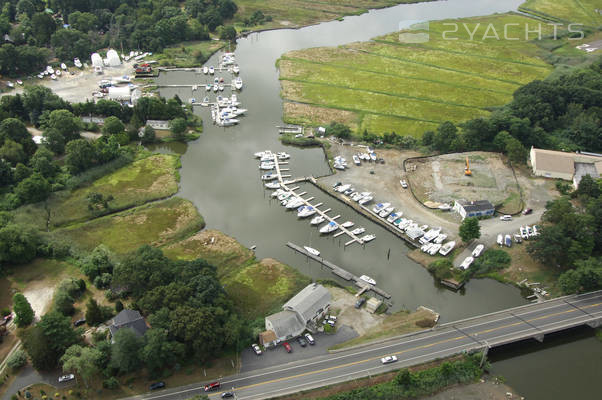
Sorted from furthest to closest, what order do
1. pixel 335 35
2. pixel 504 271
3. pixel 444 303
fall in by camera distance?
1. pixel 335 35
2. pixel 504 271
3. pixel 444 303

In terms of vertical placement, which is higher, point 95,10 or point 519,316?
point 95,10

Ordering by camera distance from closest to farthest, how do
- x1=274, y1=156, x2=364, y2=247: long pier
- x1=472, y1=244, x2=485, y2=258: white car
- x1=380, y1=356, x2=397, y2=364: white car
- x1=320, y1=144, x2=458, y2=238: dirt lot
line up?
x1=380, y1=356, x2=397, y2=364: white car
x1=472, y1=244, x2=485, y2=258: white car
x1=274, y1=156, x2=364, y2=247: long pier
x1=320, y1=144, x2=458, y2=238: dirt lot

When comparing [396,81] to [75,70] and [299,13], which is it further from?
[75,70]

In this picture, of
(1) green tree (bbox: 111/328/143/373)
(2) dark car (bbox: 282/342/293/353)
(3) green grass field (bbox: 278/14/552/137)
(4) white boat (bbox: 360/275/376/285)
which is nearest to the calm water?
(4) white boat (bbox: 360/275/376/285)

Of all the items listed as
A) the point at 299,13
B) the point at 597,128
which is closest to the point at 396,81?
the point at 597,128

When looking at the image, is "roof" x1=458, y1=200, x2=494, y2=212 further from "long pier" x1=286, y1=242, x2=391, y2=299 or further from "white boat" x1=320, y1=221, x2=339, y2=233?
"long pier" x1=286, y1=242, x2=391, y2=299

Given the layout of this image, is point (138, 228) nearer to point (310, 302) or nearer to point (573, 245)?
point (310, 302)
